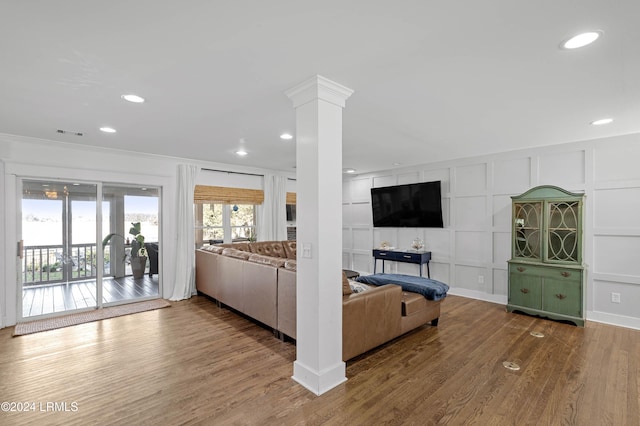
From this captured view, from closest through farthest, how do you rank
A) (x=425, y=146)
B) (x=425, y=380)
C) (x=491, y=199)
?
1. (x=425, y=380)
2. (x=425, y=146)
3. (x=491, y=199)

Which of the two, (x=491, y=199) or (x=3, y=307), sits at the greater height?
(x=491, y=199)

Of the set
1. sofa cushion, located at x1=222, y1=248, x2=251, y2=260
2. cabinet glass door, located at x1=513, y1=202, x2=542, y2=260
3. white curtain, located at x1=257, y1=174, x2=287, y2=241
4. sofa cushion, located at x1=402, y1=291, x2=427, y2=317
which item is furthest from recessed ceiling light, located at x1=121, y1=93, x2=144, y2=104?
cabinet glass door, located at x1=513, y1=202, x2=542, y2=260

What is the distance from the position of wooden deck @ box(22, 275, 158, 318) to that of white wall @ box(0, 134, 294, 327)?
258mm

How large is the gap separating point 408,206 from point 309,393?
458 centimetres

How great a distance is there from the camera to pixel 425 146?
4.65 metres

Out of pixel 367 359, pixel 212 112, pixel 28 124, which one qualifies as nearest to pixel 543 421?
pixel 367 359

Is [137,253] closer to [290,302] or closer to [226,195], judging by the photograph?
[226,195]

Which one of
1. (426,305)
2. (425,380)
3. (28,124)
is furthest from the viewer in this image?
(426,305)

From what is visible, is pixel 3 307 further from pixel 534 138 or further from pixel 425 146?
pixel 534 138

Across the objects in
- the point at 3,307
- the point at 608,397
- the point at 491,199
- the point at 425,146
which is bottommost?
the point at 608,397

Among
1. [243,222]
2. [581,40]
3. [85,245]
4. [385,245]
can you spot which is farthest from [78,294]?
[581,40]

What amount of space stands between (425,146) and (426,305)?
2.40 m

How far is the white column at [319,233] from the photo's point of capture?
2469 millimetres

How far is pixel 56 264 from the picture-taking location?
451 centimetres
